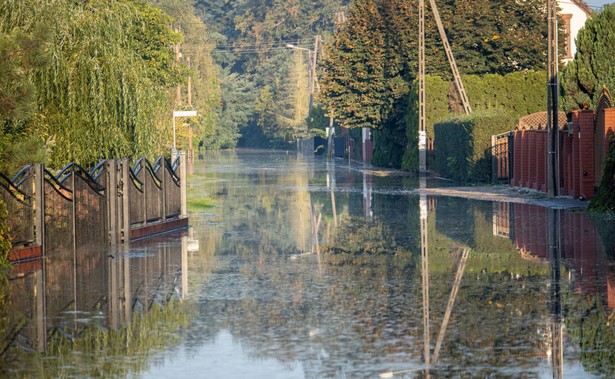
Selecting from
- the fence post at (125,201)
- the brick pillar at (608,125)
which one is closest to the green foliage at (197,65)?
the brick pillar at (608,125)

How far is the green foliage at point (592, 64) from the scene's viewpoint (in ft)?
134

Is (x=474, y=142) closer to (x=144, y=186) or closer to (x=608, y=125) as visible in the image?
(x=608, y=125)

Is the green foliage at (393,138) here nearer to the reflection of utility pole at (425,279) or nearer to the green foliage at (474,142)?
the green foliage at (474,142)

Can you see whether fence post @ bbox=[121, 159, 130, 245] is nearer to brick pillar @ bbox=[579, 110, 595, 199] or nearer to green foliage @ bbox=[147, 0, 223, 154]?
brick pillar @ bbox=[579, 110, 595, 199]

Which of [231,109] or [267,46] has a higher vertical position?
[267,46]

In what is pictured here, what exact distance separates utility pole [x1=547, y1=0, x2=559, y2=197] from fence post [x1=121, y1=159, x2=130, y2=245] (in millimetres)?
16093

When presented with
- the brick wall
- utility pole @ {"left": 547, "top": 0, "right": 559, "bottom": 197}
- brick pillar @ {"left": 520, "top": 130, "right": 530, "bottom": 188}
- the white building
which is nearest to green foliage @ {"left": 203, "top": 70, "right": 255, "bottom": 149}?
the white building

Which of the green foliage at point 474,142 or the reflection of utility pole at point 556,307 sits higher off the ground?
the green foliage at point 474,142

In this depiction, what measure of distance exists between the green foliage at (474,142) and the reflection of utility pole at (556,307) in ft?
73.7

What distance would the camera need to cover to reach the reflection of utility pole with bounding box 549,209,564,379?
890 cm

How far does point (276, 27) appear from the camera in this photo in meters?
159

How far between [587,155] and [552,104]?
3.18 m

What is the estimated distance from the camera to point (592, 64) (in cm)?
4125

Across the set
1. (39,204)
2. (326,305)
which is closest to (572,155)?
(39,204)
